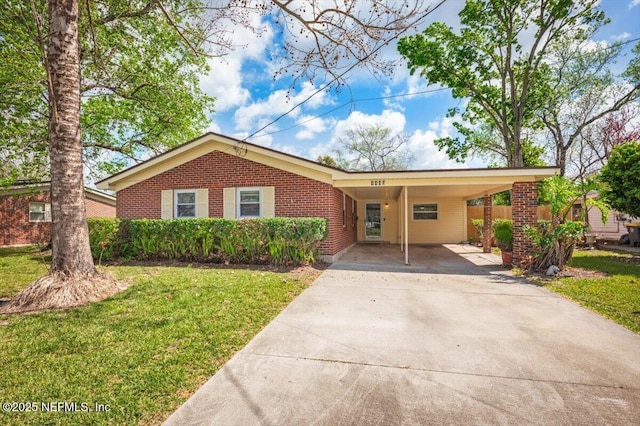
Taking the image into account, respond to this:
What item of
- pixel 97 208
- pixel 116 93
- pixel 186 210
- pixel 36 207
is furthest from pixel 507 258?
pixel 97 208

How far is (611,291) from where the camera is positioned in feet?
19.3

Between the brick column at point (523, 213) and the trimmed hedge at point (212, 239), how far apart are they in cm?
572

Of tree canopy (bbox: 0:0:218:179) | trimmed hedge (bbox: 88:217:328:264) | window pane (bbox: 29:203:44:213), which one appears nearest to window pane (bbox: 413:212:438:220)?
trimmed hedge (bbox: 88:217:328:264)

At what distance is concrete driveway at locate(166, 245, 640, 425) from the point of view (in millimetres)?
2275

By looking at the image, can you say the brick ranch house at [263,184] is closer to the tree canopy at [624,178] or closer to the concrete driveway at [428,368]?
the concrete driveway at [428,368]

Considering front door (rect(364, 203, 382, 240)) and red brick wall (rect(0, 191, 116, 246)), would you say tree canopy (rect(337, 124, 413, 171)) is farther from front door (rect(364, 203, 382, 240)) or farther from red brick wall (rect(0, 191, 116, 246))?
red brick wall (rect(0, 191, 116, 246))

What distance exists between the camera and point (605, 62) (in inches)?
685

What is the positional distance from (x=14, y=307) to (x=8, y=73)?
1105 centimetres

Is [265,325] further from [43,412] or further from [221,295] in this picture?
[43,412]

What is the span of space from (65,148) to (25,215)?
16804 mm

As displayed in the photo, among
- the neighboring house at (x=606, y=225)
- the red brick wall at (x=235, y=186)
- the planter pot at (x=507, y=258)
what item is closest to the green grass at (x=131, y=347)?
the red brick wall at (x=235, y=186)

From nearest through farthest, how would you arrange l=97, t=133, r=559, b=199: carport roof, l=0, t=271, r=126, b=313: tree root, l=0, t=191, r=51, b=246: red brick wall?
1. l=0, t=271, r=126, b=313: tree root
2. l=97, t=133, r=559, b=199: carport roof
3. l=0, t=191, r=51, b=246: red brick wall

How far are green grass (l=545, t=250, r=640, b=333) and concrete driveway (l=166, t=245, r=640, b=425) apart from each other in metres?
0.36

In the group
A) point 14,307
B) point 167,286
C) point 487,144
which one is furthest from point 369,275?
point 487,144
